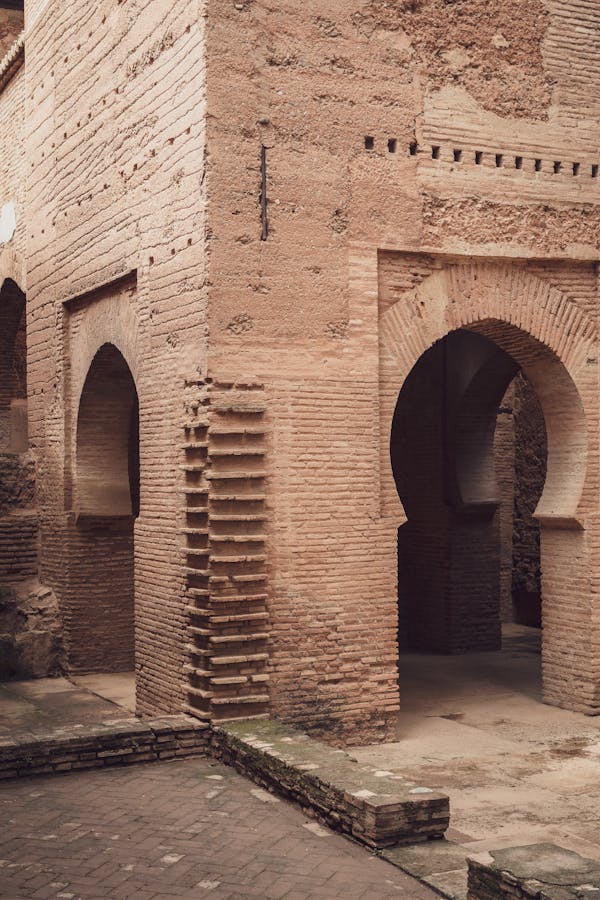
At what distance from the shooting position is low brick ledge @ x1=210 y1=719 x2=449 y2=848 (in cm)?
618

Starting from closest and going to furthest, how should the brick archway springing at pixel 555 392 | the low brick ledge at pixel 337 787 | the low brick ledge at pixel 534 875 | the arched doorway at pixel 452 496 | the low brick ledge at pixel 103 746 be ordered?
1. the low brick ledge at pixel 534 875
2. the low brick ledge at pixel 337 787
3. the low brick ledge at pixel 103 746
4. the brick archway springing at pixel 555 392
5. the arched doorway at pixel 452 496

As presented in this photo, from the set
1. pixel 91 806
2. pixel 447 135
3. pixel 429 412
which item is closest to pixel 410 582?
pixel 429 412

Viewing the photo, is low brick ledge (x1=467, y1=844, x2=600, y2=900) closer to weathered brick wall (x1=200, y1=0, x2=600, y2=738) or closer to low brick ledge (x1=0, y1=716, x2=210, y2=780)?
low brick ledge (x1=0, y1=716, x2=210, y2=780)

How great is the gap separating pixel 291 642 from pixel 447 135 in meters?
4.30

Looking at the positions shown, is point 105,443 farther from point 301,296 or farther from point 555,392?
point 555,392

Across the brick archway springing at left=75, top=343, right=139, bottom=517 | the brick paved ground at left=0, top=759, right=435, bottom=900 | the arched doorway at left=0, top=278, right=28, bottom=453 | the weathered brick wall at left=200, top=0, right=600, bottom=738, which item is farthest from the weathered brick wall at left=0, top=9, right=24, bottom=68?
the brick paved ground at left=0, top=759, right=435, bottom=900

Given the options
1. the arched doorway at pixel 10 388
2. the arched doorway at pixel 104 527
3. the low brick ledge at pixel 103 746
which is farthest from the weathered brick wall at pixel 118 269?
the arched doorway at pixel 10 388

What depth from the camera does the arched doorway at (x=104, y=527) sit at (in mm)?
11383

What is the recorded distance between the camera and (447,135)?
925 centimetres

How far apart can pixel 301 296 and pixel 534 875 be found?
486 centimetres

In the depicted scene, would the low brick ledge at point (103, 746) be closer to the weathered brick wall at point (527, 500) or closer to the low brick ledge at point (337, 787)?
the low brick ledge at point (337, 787)

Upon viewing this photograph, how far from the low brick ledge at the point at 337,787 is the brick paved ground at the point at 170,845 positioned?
104mm

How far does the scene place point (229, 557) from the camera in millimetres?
8328

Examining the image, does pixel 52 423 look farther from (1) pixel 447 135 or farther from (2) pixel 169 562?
(1) pixel 447 135
